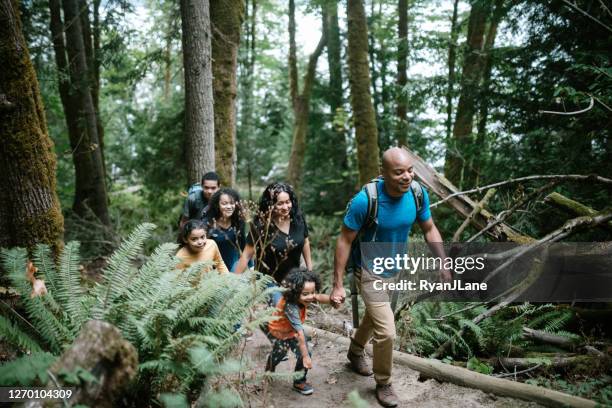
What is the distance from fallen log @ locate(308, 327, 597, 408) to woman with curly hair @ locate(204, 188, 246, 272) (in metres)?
2.07

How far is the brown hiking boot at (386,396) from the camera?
3689mm

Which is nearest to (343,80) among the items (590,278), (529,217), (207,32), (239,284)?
(207,32)

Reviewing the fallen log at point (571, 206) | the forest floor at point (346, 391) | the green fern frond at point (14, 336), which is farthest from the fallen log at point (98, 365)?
the fallen log at point (571, 206)

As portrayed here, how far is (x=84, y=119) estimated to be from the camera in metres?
10.2

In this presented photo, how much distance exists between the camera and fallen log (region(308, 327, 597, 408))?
11.1 feet

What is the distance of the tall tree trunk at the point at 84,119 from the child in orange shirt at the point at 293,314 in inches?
303

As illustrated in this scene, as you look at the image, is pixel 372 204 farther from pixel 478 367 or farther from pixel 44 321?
pixel 44 321

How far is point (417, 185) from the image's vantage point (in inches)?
154

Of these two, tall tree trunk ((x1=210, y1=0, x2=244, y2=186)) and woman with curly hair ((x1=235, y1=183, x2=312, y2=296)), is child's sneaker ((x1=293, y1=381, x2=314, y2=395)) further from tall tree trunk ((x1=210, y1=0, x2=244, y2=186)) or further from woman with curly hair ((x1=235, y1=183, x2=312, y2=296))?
tall tree trunk ((x1=210, y1=0, x2=244, y2=186))

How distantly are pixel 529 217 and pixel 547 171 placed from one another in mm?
1203

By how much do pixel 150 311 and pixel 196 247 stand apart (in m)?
1.33

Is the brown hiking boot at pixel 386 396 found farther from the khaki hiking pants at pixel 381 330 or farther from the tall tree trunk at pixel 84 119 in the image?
the tall tree trunk at pixel 84 119

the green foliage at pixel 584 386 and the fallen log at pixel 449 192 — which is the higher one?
the fallen log at pixel 449 192

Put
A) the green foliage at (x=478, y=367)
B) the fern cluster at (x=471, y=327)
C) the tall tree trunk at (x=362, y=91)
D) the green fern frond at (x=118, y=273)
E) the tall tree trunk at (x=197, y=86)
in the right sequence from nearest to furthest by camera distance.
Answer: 1. the green fern frond at (x=118, y=273)
2. the green foliage at (x=478, y=367)
3. the fern cluster at (x=471, y=327)
4. the tall tree trunk at (x=197, y=86)
5. the tall tree trunk at (x=362, y=91)
